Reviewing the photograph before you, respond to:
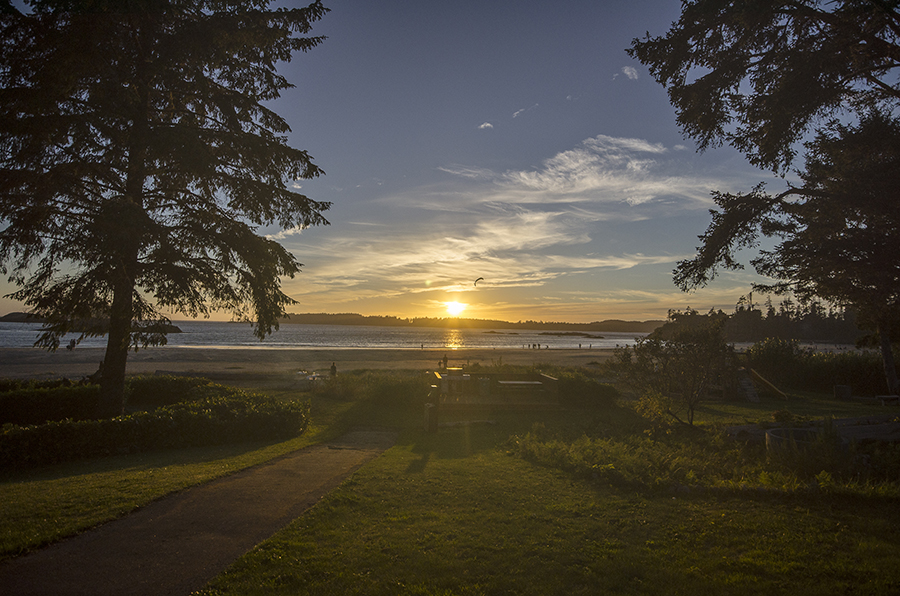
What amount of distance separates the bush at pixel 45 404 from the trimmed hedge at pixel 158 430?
319 cm

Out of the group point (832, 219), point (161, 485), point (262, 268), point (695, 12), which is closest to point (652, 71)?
point (695, 12)

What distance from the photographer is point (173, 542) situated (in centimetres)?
546

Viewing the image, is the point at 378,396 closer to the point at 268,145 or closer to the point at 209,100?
the point at 268,145

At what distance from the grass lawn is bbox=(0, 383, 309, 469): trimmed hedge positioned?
0.51 metres

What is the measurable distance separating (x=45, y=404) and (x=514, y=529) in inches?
568

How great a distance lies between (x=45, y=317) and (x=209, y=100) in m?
6.94

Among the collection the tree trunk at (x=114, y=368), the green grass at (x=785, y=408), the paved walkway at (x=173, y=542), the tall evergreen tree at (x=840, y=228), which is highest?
the tall evergreen tree at (x=840, y=228)

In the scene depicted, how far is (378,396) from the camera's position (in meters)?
18.7

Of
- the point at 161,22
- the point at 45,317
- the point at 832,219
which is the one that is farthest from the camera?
the point at 161,22

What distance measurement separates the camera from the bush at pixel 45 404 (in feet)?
42.1

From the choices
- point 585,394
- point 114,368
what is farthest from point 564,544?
point 585,394

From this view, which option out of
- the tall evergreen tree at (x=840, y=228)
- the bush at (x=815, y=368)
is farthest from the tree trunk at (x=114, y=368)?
the bush at (x=815, y=368)

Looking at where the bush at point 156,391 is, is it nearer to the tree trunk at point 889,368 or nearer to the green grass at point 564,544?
the green grass at point 564,544

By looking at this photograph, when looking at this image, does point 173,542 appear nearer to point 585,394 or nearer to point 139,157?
point 139,157
